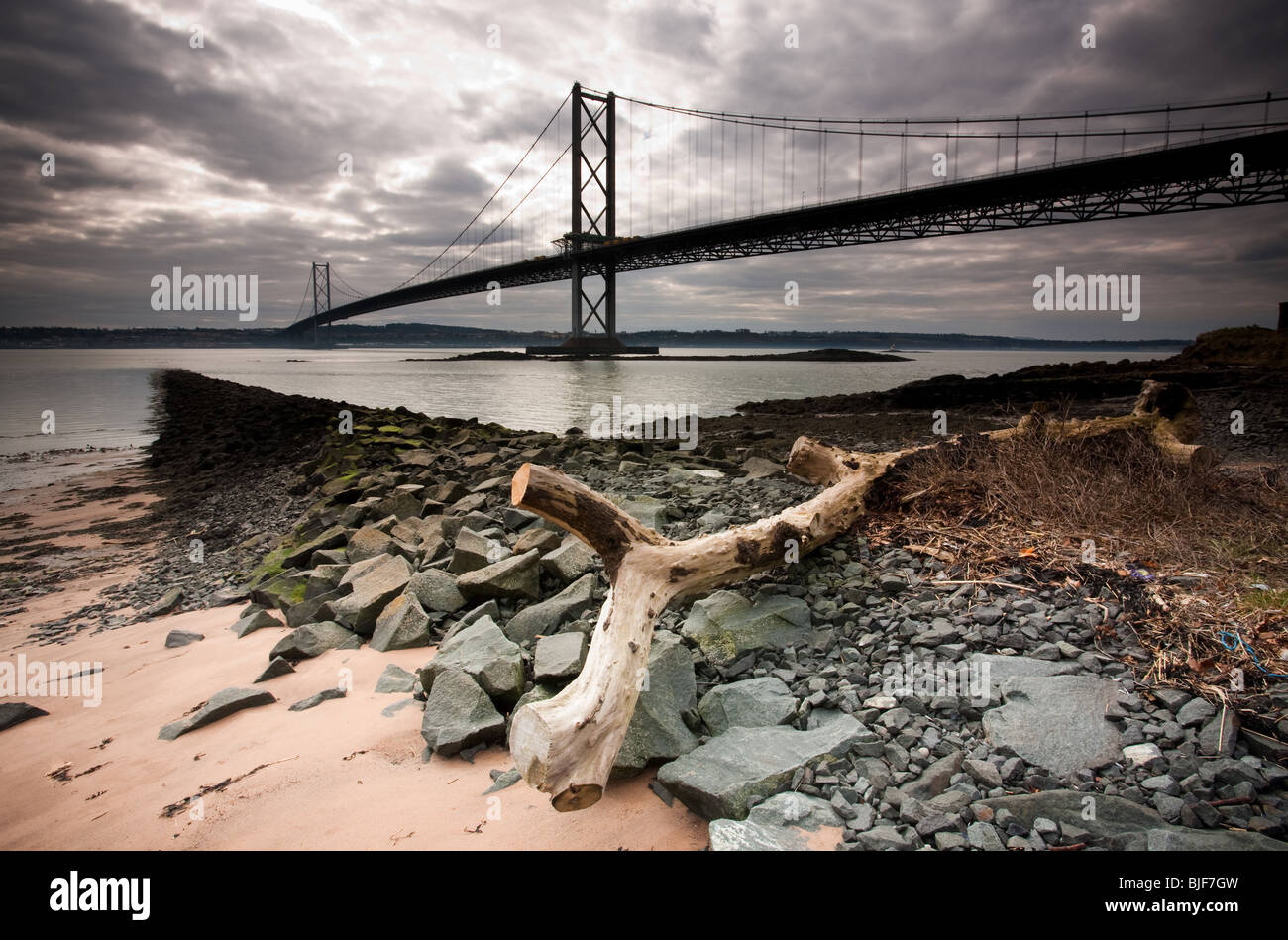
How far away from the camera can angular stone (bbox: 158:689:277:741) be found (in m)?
3.02

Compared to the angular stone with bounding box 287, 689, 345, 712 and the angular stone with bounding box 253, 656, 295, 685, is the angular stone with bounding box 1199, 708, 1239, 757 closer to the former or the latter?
the angular stone with bounding box 287, 689, 345, 712

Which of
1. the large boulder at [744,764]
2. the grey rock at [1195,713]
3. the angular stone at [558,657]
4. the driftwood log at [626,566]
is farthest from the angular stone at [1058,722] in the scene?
the angular stone at [558,657]

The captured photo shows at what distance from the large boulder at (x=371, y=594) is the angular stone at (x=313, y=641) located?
0.09 m

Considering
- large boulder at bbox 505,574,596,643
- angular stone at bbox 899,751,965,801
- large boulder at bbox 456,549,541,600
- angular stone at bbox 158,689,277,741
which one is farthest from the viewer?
large boulder at bbox 456,549,541,600

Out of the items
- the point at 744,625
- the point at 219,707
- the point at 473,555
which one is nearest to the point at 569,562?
the point at 473,555

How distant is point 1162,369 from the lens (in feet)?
53.3

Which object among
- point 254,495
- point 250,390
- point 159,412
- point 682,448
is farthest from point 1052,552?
point 250,390

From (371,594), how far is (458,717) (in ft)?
5.92

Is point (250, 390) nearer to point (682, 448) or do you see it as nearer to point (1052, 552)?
point (682, 448)

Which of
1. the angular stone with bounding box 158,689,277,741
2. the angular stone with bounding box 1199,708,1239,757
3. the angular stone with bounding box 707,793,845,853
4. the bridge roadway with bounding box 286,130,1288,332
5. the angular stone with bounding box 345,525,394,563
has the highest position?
the bridge roadway with bounding box 286,130,1288,332

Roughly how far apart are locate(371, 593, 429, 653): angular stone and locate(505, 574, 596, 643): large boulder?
0.60 m

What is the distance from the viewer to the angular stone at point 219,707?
3.02 metres

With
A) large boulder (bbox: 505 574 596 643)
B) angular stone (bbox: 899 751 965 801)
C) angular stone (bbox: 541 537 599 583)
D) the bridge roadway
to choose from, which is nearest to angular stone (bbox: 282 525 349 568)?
angular stone (bbox: 541 537 599 583)

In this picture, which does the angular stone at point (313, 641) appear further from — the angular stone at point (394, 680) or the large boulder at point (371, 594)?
the angular stone at point (394, 680)
